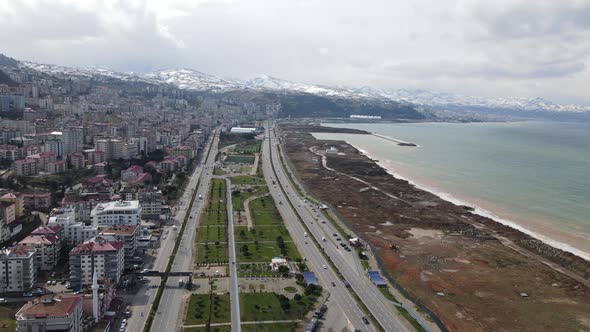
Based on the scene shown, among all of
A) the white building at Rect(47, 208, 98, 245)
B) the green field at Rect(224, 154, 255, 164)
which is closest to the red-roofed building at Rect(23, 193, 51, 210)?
the white building at Rect(47, 208, 98, 245)

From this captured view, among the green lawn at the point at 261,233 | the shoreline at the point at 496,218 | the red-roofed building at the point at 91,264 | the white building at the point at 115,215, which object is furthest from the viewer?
the shoreline at the point at 496,218

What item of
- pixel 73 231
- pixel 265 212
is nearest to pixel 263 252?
pixel 265 212

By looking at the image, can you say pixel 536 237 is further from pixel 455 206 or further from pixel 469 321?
pixel 469 321

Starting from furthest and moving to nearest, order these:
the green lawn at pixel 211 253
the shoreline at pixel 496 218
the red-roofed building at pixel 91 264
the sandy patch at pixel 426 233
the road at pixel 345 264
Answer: the sandy patch at pixel 426 233 < the shoreline at pixel 496 218 < the green lawn at pixel 211 253 < the red-roofed building at pixel 91 264 < the road at pixel 345 264

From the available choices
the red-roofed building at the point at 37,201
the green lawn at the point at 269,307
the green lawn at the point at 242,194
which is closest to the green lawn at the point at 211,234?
the green lawn at the point at 242,194

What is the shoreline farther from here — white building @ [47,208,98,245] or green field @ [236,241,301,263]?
white building @ [47,208,98,245]

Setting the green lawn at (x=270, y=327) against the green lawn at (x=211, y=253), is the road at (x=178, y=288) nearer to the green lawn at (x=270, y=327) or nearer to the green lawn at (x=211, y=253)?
the green lawn at (x=211, y=253)

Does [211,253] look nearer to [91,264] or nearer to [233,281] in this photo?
[233,281]

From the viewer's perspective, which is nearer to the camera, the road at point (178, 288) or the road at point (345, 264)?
the road at point (178, 288)
